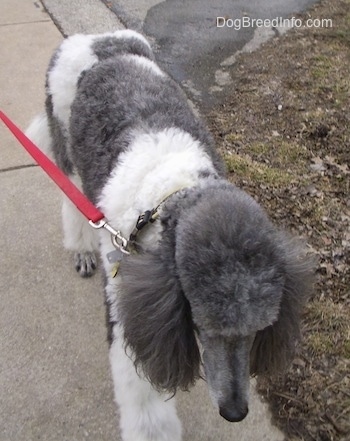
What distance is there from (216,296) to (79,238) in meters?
1.91

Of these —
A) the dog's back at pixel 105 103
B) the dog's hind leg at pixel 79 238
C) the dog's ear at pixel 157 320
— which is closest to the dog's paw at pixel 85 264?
the dog's hind leg at pixel 79 238

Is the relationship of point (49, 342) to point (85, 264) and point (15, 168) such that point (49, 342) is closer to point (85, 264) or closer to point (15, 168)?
point (85, 264)

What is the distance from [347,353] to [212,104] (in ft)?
9.28

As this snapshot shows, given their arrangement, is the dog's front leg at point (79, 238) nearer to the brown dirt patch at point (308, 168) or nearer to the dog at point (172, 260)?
the dog at point (172, 260)

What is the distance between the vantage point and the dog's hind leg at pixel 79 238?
11.6ft

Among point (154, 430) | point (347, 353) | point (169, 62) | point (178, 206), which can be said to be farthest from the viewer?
point (169, 62)

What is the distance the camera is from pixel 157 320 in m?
1.94

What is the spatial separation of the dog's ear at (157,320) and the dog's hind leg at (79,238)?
148 centimetres

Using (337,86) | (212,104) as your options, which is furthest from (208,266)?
(337,86)

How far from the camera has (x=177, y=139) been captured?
104 inches

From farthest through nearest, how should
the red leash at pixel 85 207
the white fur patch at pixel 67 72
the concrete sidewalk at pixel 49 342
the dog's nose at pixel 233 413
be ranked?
the white fur patch at pixel 67 72 → the concrete sidewalk at pixel 49 342 → the red leash at pixel 85 207 → the dog's nose at pixel 233 413

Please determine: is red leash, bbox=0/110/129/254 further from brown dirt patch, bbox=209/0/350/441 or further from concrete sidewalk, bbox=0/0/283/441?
brown dirt patch, bbox=209/0/350/441

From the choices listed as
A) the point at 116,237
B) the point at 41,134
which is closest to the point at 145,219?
the point at 116,237

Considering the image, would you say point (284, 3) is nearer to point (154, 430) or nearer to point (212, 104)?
point (212, 104)
